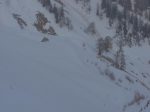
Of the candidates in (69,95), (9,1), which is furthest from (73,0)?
(69,95)

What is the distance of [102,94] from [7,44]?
4574mm

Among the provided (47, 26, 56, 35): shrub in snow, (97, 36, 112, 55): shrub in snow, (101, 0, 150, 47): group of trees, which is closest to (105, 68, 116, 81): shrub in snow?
(47, 26, 56, 35): shrub in snow

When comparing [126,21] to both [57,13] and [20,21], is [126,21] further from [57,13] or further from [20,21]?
[20,21]

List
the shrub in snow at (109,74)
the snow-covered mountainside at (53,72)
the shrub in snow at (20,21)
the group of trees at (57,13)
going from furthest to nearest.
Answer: the group of trees at (57,13)
the shrub in snow at (20,21)
the shrub in snow at (109,74)
the snow-covered mountainside at (53,72)

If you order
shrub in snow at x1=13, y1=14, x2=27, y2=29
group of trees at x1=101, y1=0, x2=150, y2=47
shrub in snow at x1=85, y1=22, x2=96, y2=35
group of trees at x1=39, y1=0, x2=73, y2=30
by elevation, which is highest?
shrub in snow at x1=13, y1=14, x2=27, y2=29

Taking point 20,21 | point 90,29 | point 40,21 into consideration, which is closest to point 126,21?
point 90,29

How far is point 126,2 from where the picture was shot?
3693 inches

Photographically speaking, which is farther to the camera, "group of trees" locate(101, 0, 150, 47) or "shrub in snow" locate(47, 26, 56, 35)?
"group of trees" locate(101, 0, 150, 47)

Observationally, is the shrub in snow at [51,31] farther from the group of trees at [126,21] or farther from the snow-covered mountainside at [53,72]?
the group of trees at [126,21]

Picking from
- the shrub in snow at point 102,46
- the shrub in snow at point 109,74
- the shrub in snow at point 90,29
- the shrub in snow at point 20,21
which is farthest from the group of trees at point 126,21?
the shrub in snow at point 109,74

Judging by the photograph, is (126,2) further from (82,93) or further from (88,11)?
(82,93)

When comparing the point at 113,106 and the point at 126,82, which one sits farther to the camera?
the point at 126,82

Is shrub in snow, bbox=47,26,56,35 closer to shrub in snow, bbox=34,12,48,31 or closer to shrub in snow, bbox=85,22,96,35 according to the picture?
shrub in snow, bbox=34,12,48,31

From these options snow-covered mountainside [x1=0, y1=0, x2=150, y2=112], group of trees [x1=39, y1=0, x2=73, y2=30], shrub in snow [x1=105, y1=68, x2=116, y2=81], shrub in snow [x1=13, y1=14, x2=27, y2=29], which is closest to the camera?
snow-covered mountainside [x1=0, y1=0, x2=150, y2=112]
